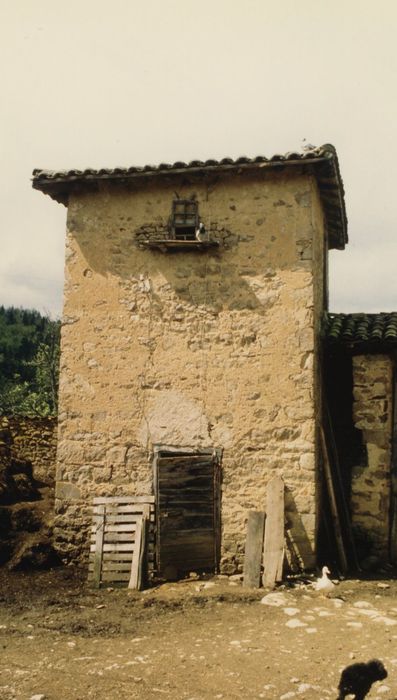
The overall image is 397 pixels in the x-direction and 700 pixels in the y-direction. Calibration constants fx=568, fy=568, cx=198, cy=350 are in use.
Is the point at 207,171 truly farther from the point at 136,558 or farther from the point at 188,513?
the point at 136,558

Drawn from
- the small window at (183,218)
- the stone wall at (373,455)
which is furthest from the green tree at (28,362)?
the stone wall at (373,455)

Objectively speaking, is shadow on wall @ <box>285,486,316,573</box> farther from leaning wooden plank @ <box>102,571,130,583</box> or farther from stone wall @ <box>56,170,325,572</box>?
leaning wooden plank @ <box>102,571,130,583</box>

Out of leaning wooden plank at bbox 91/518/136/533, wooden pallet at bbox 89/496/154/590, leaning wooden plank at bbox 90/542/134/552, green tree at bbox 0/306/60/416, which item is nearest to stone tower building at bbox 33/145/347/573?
wooden pallet at bbox 89/496/154/590

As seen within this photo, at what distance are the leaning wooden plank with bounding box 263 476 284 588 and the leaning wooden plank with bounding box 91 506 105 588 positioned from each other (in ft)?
7.27

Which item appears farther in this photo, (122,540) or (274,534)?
(122,540)

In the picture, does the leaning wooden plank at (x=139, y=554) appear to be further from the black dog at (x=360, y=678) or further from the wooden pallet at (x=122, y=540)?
the black dog at (x=360, y=678)

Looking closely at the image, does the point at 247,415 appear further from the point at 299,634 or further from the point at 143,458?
the point at 299,634

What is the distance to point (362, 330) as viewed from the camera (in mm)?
9008

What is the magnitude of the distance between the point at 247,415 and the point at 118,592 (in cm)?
287

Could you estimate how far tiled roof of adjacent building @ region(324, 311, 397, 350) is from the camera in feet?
28.3

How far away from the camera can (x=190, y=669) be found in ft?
16.0

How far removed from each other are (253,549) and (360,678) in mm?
2816

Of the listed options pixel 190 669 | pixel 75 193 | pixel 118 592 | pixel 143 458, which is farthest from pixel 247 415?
pixel 75 193

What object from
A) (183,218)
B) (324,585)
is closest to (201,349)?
(183,218)
